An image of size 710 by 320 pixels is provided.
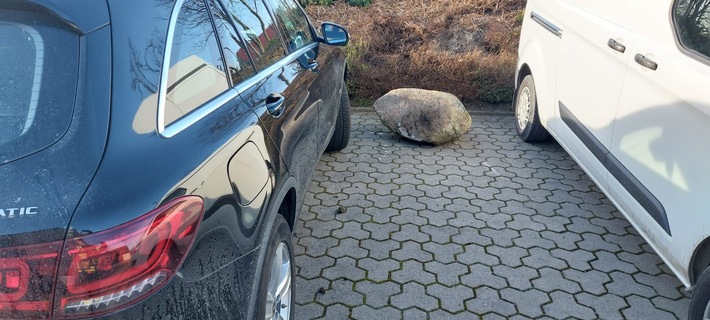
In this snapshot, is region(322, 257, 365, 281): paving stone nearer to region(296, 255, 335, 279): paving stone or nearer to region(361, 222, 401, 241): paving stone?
region(296, 255, 335, 279): paving stone

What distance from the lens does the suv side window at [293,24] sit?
357 cm

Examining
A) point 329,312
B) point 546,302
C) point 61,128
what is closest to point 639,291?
point 546,302

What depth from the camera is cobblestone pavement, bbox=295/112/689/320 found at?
3.09 meters

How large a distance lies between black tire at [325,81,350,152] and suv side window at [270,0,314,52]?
97cm

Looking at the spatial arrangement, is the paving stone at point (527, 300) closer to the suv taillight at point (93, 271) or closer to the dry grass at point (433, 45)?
the suv taillight at point (93, 271)

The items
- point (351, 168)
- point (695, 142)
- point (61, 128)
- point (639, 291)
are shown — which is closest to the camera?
point (61, 128)

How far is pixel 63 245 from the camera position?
143 centimetres

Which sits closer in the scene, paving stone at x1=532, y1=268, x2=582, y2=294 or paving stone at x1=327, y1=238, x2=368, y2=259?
paving stone at x1=532, y1=268, x2=582, y2=294

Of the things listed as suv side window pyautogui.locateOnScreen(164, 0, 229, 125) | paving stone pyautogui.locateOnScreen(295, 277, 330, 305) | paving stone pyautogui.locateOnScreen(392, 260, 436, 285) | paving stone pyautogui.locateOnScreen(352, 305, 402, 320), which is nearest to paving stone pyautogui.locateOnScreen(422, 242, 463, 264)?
paving stone pyautogui.locateOnScreen(392, 260, 436, 285)

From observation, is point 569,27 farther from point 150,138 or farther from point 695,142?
point 150,138

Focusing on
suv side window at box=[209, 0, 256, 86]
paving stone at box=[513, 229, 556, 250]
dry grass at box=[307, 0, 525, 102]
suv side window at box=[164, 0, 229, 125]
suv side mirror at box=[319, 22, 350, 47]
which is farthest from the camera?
dry grass at box=[307, 0, 525, 102]

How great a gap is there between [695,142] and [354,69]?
4854 mm

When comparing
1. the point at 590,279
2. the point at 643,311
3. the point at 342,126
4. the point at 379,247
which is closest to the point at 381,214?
the point at 379,247

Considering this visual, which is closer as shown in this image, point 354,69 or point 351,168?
point 351,168
